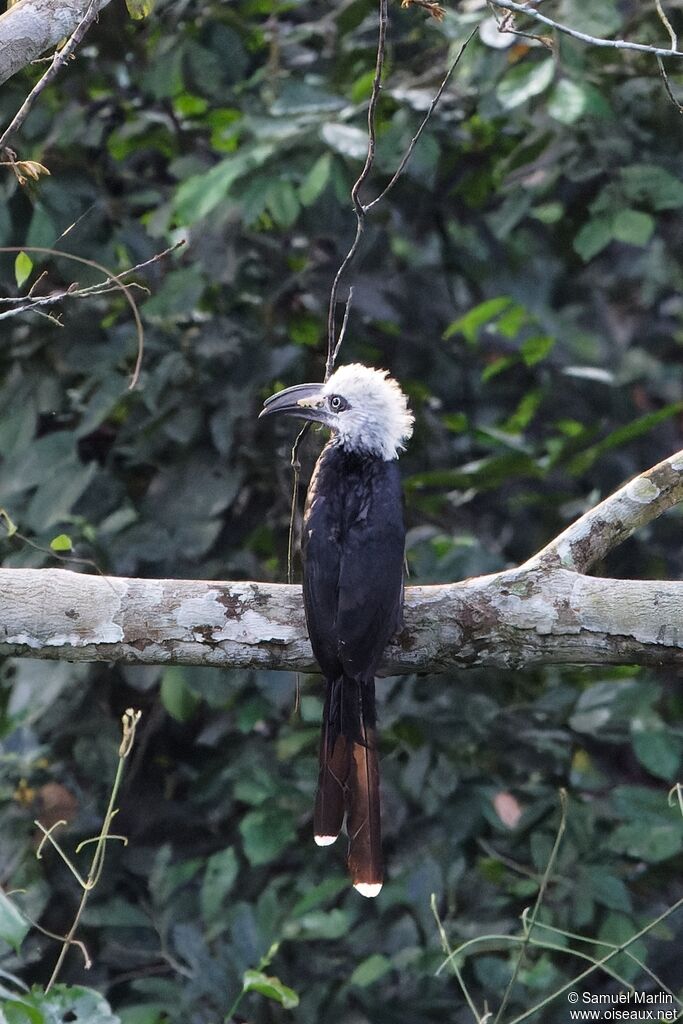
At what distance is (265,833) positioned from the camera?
3275 millimetres

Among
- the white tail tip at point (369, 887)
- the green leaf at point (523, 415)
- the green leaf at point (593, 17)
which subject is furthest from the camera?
the green leaf at point (523, 415)

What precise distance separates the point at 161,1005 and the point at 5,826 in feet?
2.01

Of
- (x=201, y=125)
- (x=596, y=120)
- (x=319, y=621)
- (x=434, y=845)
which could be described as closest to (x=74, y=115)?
(x=201, y=125)

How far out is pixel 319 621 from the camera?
264 centimetres

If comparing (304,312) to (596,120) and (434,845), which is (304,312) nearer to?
(596,120)

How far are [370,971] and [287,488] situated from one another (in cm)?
125

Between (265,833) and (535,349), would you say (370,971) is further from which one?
(535,349)

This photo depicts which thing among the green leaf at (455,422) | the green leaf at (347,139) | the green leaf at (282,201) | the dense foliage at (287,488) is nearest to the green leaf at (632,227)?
the dense foliage at (287,488)

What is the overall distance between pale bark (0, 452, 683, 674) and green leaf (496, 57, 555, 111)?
1230 millimetres

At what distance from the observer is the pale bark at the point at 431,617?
2.52m

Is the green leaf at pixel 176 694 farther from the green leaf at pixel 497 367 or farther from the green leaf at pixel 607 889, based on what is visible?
the green leaf at pixel 497 367

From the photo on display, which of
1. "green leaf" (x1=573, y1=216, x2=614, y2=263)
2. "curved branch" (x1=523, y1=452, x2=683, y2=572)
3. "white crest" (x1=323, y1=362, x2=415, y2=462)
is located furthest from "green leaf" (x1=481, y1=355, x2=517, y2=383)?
"curved branch" (x1=523, y1=452, x2=683, y2=572)

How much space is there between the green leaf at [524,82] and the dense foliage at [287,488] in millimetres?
12

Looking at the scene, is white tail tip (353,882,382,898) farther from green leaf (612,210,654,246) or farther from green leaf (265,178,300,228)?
green leaf (612,210,654,246)
